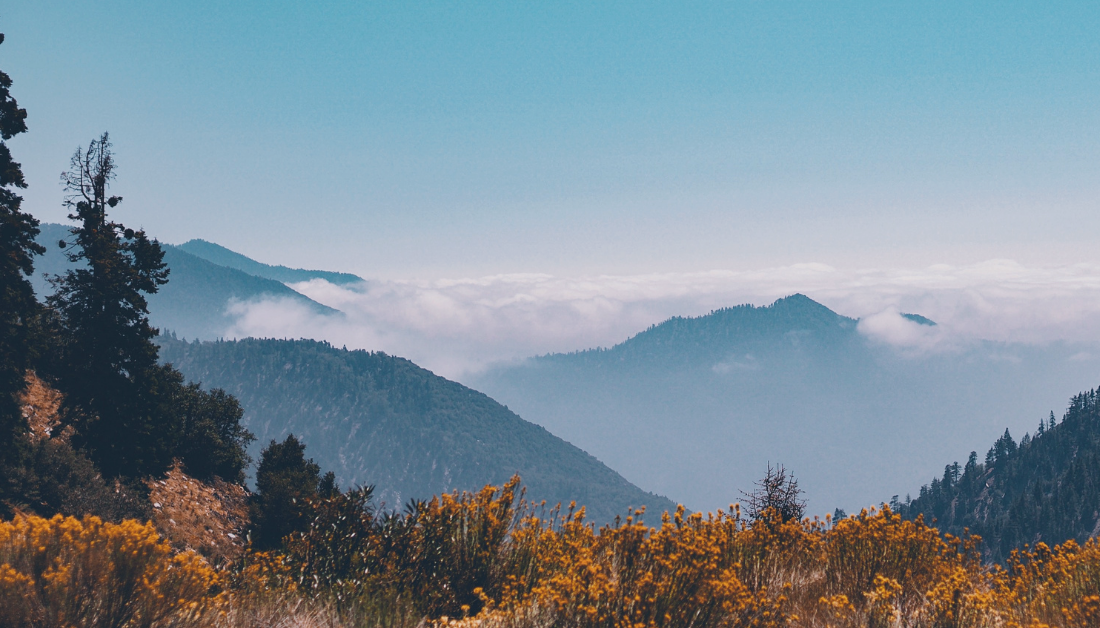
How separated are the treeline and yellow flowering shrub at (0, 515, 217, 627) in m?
22.1

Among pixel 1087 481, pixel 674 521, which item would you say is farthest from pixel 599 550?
pixel 1087 481

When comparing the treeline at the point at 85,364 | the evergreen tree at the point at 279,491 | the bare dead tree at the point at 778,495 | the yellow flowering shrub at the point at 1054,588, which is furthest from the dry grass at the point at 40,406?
the yellow flowering shrub at the point at 1054,588

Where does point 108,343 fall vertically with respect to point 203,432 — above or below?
above

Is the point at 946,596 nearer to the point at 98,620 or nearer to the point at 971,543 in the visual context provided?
the point at 971,543

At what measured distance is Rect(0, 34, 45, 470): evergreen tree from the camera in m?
25.2

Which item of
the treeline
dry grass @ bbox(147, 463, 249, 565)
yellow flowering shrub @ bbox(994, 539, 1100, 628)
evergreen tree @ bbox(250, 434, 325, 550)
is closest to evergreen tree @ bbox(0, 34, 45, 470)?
the treeline

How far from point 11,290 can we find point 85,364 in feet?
22.9

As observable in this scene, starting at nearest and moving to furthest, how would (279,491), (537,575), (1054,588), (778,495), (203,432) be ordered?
(1054,588) → (537,575) → (778,495) → (279,491) → (203,432)

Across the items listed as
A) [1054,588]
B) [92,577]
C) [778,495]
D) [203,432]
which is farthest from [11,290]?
[1054,588]

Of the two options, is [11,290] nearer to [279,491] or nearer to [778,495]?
[279,491]

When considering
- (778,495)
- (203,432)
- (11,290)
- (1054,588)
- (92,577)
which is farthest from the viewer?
(203,432)

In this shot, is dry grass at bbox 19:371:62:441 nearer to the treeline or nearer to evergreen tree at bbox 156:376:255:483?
the treeline

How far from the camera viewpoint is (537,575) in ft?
28.3

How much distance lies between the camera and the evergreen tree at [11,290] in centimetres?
2522
